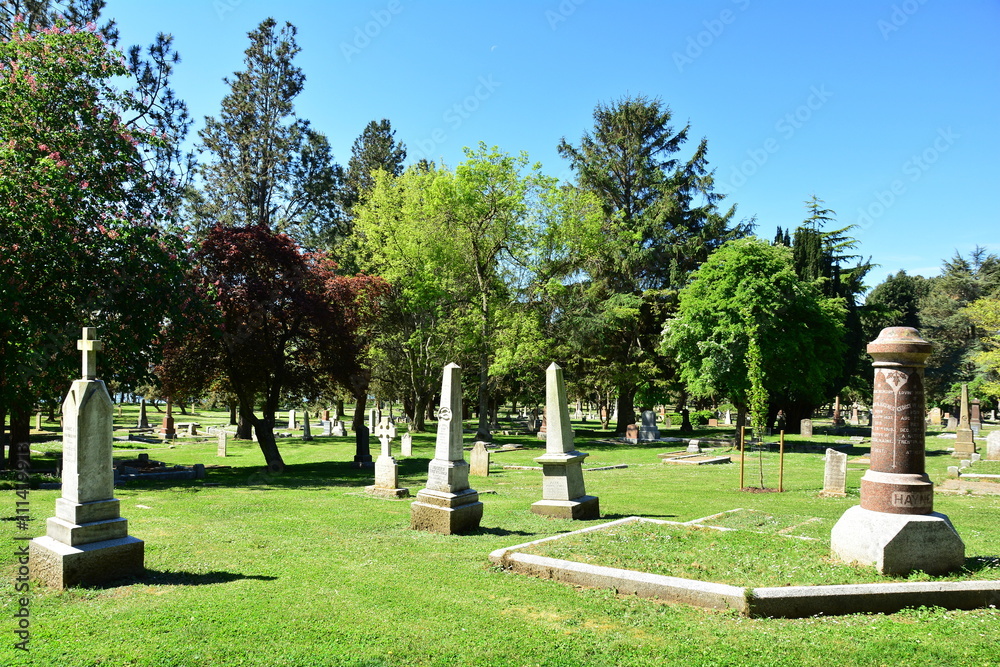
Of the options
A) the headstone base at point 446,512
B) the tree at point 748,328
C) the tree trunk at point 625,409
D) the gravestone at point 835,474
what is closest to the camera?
the headstone base at point 446,512

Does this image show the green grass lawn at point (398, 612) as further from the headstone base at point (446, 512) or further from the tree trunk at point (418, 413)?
the tree trunk at point (418, 413)

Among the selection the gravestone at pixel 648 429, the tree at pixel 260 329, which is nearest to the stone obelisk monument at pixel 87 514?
the tree at pixel 260 329

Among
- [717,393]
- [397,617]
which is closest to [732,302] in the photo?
[717,393]

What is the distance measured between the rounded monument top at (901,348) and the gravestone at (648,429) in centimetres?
2713

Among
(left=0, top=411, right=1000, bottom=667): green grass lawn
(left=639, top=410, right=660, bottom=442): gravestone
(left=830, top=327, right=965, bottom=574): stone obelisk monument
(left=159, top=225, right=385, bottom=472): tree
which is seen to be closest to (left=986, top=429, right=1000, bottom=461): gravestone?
(left=0, top=411, right=1000, bottom=667): green grass lawn

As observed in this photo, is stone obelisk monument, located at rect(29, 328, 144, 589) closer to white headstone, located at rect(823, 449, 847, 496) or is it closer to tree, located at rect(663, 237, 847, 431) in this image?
white headstone, located at rect(823, 449, 847, 496)

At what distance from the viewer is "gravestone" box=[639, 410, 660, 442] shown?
3403 centimetres

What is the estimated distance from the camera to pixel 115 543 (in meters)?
6.88

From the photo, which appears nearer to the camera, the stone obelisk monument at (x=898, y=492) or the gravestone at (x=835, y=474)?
the stone obelisk monument at (x=898, y=492)

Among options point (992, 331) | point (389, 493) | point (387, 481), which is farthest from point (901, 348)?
point (992, 331)

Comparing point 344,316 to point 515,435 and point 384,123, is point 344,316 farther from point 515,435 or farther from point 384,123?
point 384,123

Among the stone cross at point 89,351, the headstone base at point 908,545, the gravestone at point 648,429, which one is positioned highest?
the stone cross at point 89,351

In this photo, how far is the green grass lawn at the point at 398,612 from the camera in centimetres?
486

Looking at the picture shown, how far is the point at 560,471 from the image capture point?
11164mm
